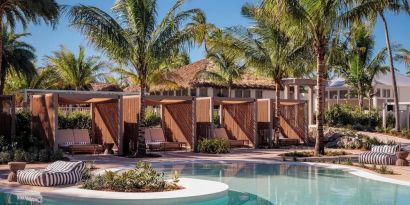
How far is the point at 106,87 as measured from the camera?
42438 millimetres

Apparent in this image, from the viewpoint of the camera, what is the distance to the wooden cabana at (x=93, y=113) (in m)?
18.0

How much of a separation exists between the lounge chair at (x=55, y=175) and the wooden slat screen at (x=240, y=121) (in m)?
12.7

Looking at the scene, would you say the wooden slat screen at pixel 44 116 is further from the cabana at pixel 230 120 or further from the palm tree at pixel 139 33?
the cabana at pixel 230 120

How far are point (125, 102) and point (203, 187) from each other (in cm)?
1099

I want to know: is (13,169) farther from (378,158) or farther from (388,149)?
(388,149)

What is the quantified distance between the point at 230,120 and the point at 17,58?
12.0 meters

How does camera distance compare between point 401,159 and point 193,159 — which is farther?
point 193,159

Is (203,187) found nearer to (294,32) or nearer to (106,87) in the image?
(294,32)

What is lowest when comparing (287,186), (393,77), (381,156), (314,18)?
(287,186)

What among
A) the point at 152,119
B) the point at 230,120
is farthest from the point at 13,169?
the point at 152,119

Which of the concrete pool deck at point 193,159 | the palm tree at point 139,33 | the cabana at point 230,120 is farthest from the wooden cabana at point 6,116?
the cabana at point 230,120

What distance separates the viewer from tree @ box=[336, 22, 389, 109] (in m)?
36.0

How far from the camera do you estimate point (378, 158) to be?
57.1ft

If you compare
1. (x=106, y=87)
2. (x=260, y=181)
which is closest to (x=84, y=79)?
(x=106, y=87)
